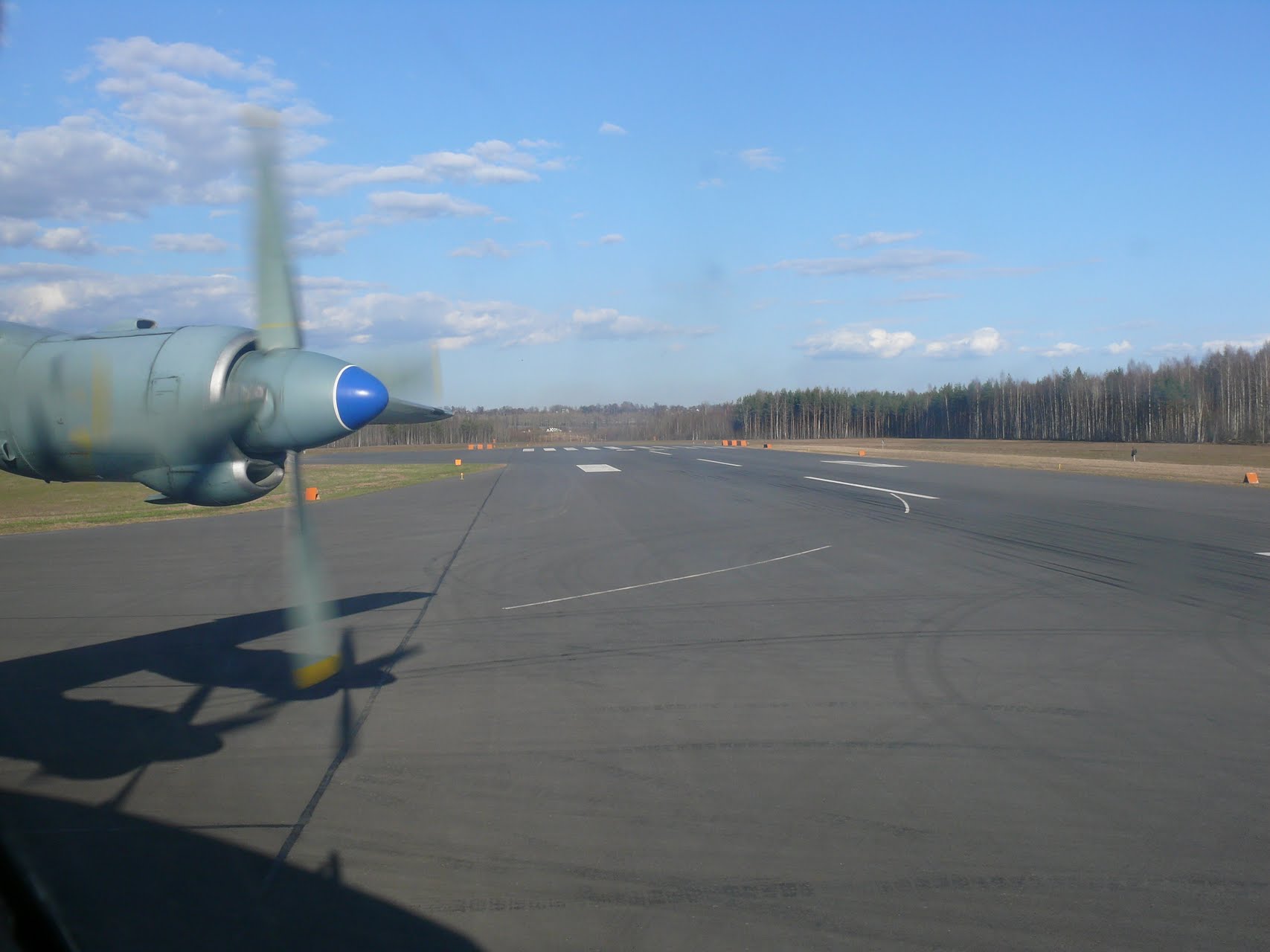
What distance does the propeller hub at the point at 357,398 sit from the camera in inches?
207

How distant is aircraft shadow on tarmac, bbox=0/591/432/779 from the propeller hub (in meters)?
2.99

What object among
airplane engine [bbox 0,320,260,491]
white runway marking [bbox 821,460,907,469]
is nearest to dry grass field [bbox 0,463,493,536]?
airplane engine [bbox 0,320,260,491]

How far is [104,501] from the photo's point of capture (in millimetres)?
28266

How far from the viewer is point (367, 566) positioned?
14961 mm

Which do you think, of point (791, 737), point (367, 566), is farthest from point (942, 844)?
point (367, 566)

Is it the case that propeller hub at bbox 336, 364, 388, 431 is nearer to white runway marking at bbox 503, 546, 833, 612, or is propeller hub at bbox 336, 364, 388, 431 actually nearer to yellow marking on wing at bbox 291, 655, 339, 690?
yellow marking on wing at bbox 291, 655, 339, 690

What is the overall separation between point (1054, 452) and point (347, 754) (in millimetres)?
61051

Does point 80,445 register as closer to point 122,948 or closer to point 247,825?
point 247,825

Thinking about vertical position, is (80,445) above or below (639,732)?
above

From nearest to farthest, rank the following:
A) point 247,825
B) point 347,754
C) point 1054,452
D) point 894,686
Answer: point 247,825 → point 347,754 → point 894,686 → point 1054,452

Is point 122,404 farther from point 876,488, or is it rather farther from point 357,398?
point 876,488

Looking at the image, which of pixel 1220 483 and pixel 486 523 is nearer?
pixel 486 523

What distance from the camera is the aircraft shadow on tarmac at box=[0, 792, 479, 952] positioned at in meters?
3.82

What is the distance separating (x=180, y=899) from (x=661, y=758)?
10.2 ft
